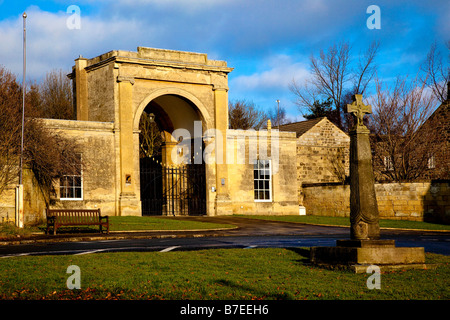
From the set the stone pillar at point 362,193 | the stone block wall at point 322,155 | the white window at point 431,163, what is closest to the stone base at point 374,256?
the stone pillar at point 362,193

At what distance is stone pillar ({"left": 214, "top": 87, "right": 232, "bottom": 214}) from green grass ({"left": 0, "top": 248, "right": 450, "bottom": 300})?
20717 mm

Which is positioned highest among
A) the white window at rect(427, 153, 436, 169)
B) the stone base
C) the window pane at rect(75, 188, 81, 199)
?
the white window at rect(427, 153, 436, 169)

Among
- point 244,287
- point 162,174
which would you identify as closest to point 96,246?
point 244,287

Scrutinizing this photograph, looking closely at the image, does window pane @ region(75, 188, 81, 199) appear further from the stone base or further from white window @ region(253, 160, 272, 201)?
the stone base

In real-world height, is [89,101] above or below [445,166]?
above

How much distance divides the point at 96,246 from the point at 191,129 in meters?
19.6

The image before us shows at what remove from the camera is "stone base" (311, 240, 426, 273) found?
33.7 feet

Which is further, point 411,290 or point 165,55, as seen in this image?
point 165,55

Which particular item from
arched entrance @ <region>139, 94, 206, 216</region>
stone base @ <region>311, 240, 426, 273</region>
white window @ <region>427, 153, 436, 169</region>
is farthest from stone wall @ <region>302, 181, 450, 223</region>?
stone base @ <region>311, 240, 426, 273</region>

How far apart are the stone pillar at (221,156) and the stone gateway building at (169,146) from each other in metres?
0.06

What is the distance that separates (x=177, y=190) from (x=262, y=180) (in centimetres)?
509

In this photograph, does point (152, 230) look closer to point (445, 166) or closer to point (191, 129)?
point (191, 129)

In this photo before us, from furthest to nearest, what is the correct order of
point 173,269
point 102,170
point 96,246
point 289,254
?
point 102,170
point 96,246
point 289,254
point 173,269
